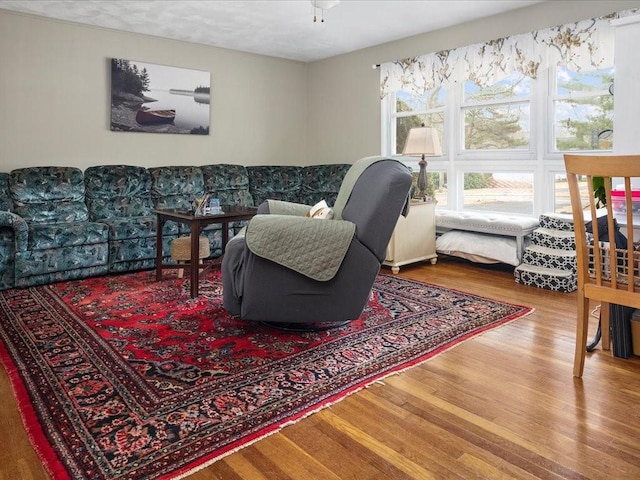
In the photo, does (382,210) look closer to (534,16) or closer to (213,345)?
(213,345)

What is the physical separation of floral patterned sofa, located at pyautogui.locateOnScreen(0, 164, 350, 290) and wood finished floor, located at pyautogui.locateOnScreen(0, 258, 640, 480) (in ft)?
5.67

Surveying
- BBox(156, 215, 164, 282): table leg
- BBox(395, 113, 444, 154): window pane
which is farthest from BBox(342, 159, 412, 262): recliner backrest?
BBox(395, 113, 444, 154): window pane

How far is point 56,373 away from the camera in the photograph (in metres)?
2.15

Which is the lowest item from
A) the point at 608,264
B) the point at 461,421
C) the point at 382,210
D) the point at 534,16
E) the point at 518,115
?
the point at 461,421

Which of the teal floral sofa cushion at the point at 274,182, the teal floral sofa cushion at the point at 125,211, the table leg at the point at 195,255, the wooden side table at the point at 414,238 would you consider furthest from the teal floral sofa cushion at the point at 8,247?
the wooden side table at the point at 414,238

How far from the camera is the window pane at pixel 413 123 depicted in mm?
5105

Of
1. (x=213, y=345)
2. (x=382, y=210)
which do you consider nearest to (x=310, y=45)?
(x=382, y=210)

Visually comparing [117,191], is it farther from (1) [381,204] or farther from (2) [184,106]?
(1) [381,204]

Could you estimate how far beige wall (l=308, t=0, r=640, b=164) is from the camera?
13.6 feet

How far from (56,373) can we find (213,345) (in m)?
0.70

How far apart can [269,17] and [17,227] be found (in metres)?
2.75

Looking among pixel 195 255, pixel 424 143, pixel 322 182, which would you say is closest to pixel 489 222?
pixel 424 143

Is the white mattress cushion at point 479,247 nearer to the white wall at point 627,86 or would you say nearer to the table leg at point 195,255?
the white wall at point 627,86

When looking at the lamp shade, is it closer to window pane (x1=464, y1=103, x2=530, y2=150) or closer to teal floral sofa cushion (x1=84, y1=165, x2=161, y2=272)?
window pane (x1=464, y1=103, x2=530, y2=150)
